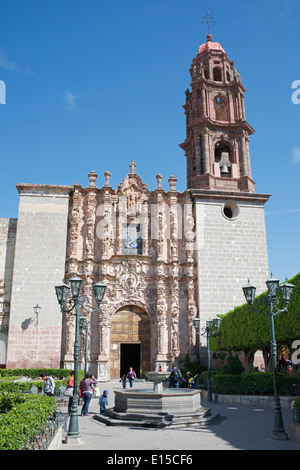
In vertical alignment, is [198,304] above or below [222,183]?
below

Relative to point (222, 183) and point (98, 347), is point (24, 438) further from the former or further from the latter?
point (222, 183)

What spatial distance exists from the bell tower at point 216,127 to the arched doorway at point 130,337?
32.0 feet

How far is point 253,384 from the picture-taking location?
1625cm

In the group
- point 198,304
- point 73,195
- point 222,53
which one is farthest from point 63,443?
point 222,53

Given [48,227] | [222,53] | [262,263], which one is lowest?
Answer: [262,263]

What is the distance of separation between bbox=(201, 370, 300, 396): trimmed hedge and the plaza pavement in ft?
8.47

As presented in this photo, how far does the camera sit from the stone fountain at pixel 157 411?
36.2 feet

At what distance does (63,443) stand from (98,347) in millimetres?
15773

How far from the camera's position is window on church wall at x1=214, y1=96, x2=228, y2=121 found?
1203 inches

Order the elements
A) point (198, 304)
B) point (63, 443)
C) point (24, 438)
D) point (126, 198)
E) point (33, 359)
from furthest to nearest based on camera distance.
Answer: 1. point (126, 198)
2. point (198, 304)
3. point (33, 359)
4. point (63, 443)
5. point (24, 438)

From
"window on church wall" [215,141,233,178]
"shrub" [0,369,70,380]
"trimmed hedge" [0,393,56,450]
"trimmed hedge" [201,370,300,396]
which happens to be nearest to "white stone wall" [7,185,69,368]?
"shrub" [0,369,70,380]

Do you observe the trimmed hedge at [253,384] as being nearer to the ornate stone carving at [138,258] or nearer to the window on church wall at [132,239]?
the ornate stone carving at [138,258]

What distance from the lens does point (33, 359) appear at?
2330cm

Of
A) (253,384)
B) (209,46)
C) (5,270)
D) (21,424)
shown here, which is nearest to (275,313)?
(253,384)
